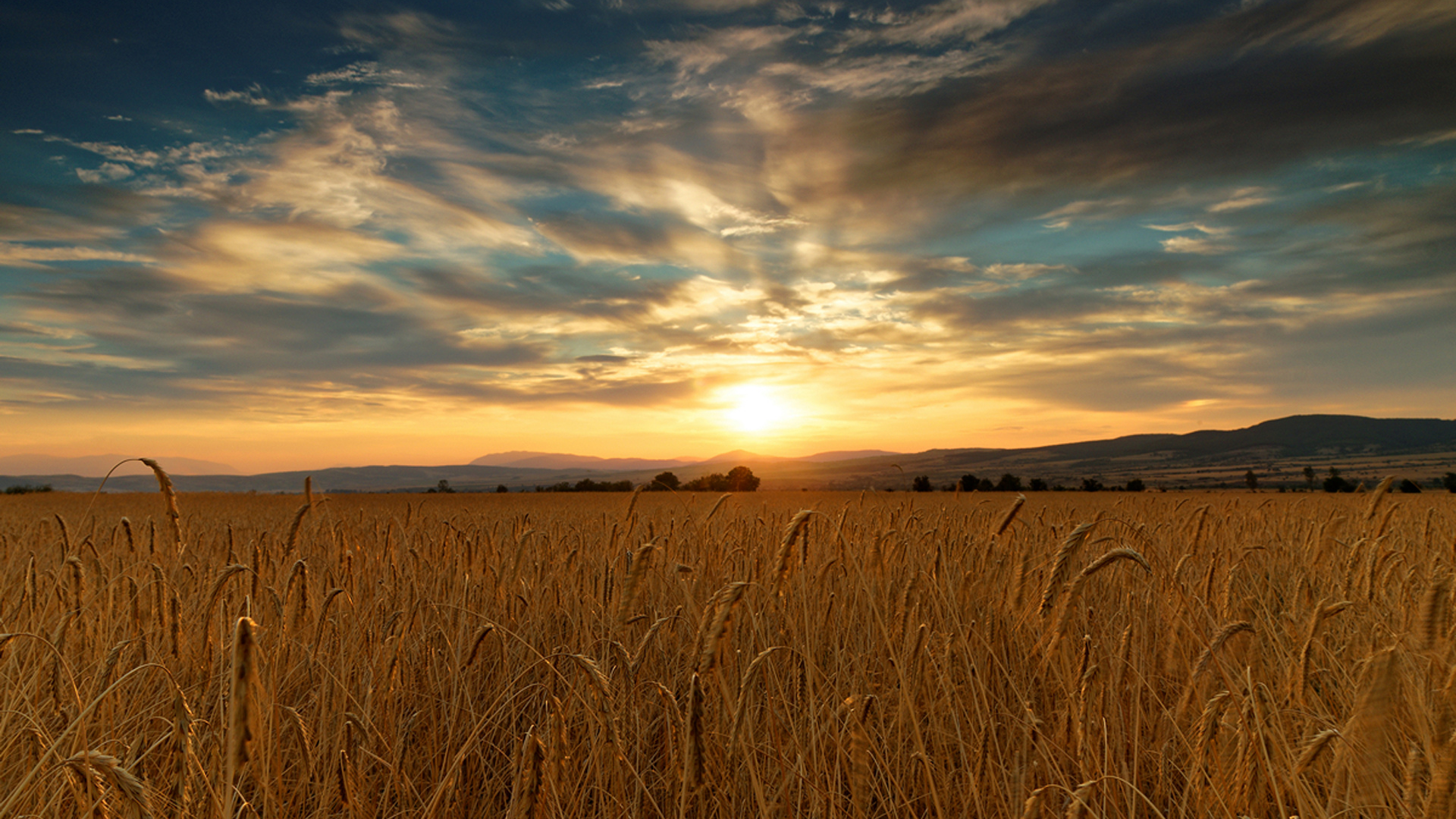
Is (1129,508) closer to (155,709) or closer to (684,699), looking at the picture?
(684,699)

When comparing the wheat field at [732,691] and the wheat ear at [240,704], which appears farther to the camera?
the wheat field at [732,691]

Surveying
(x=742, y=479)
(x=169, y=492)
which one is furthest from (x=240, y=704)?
(x=742, y=479)

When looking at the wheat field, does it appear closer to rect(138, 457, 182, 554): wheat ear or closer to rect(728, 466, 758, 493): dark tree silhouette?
rect(138, 457, 182, 554): wheat ear

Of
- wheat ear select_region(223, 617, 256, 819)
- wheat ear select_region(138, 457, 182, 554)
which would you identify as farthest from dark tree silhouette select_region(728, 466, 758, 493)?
wheat ear select_region(223, 617, 256, 819)

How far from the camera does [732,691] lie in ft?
11.5

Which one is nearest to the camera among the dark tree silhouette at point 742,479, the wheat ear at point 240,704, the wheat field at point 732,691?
the wheat ear at point 240,704

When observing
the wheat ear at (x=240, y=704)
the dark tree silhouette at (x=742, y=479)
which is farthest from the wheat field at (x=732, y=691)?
the dark tree silhouette at (x=742, y=479)

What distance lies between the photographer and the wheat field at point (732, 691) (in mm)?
2139

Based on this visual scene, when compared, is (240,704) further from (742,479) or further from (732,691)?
(742,479)

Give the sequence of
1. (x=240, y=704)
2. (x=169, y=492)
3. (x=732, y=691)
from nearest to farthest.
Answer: (x=240, y=704), (x=169, y=492), (x=732, y=691)

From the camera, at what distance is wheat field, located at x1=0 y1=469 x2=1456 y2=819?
2.14 meters

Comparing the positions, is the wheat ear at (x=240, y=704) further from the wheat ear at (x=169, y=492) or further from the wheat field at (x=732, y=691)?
the wheat ear at (x=169, y=492)

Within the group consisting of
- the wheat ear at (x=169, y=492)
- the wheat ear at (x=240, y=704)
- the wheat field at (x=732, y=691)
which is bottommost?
the wheat field at (x=732, y=691)

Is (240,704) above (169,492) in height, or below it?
below
